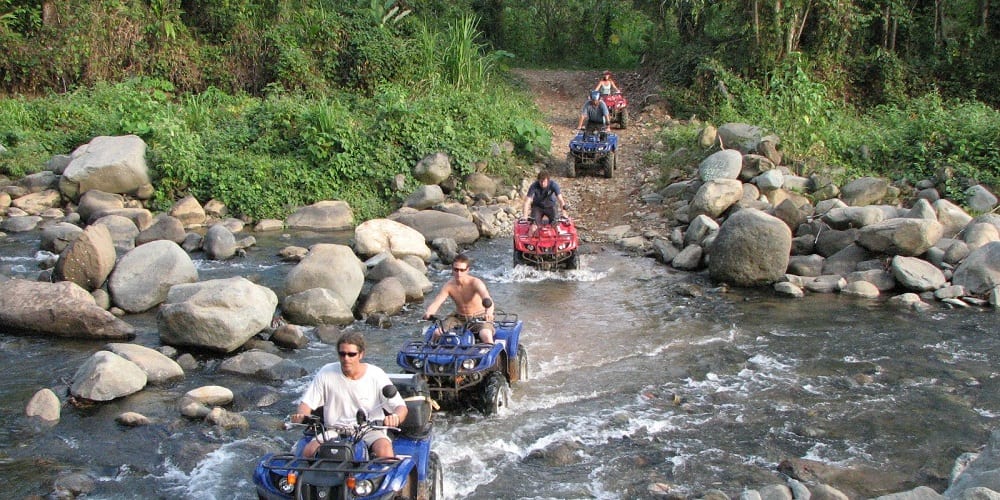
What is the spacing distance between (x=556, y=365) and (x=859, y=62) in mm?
17452

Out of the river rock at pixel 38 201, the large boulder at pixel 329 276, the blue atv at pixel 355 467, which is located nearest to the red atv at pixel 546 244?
the large boulder at pixel 329 276

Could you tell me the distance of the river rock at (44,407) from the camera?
29.8 feet

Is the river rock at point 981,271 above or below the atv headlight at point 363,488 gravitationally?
below

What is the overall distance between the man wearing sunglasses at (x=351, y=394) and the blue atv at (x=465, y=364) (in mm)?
1755

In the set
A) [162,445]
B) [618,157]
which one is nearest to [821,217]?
[618,157]

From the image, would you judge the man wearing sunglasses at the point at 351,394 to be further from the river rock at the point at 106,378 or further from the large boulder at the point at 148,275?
the large boulder at the point at 148,275

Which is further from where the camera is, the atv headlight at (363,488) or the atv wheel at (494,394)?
the atv wheel at (494,394)

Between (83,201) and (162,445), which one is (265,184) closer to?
(83,201)

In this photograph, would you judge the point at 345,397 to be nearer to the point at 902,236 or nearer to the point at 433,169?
the point at 902,236

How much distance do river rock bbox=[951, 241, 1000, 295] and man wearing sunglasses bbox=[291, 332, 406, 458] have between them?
10593 mm

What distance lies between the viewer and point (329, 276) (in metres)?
13.0

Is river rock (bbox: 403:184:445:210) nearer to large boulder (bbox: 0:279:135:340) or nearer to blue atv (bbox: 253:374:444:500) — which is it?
large boulder (bbox: 0:279:135:340)

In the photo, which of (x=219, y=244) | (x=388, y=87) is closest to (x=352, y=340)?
(x=219, y=244)

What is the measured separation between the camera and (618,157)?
21891 millimetres
